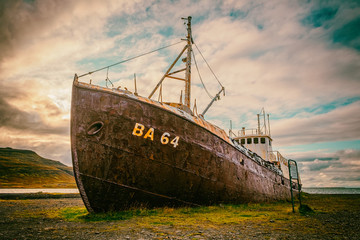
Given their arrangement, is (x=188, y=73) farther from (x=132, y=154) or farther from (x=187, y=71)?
(x=132, y=154)

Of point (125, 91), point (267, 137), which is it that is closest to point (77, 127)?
point (125, 91)

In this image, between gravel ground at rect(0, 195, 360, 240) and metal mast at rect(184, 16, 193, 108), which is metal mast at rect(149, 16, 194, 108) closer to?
metal mast at rect(184, 16, 193, 108)

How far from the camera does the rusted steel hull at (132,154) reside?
6.72 metres

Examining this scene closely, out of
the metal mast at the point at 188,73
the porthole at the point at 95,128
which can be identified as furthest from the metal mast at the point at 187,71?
the porthole at the point at 95,128

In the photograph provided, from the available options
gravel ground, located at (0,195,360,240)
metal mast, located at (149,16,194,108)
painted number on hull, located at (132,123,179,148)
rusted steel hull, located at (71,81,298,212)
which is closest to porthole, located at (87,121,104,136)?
rusted steel hull, located at (71,81,298,212)

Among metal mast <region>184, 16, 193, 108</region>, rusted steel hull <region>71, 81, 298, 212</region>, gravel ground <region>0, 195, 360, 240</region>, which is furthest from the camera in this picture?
metal mast <region>184, 16, 193, 108</region>

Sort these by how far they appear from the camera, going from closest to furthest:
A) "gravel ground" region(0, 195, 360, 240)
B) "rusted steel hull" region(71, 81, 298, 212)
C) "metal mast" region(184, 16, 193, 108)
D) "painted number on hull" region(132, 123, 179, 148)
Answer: "gravel ground" region(0, 195, 360, 240), "rusted steel hull" region(71, 81, 298, 212), "painted number on hull" region(132, 123, 179, 148), "metal mast" region(184, 16, 193, 108)

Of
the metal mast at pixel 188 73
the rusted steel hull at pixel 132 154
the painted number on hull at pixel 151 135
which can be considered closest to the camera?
the rusted steel hull at pixel 132 154

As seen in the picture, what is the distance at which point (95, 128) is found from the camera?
6.86 meters

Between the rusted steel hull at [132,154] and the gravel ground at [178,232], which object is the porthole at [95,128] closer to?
the rusted steel hull at [132,154]

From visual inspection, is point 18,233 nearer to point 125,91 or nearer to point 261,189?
point 125,91

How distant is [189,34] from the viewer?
13312mm

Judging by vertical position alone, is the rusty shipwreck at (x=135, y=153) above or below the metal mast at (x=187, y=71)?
below

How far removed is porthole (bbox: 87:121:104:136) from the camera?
677 cm
